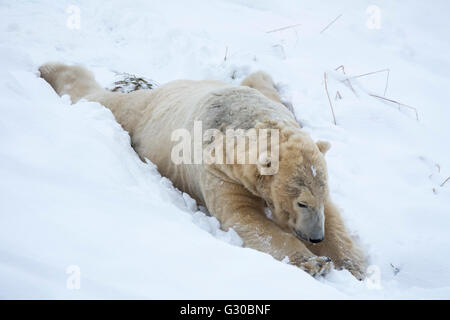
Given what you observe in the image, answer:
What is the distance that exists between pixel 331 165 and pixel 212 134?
59.7 inches

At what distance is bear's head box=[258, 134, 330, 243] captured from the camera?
3.12 meters

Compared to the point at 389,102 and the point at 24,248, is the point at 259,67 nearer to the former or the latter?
the point at 389,102

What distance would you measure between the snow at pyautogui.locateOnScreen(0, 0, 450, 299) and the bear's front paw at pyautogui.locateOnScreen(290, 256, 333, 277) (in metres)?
0.09

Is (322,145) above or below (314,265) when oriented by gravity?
above

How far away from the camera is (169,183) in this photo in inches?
161

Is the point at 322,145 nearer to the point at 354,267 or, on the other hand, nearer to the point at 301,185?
the point at 301,185

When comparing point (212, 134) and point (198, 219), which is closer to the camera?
point (198, 219)

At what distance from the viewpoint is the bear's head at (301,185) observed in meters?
3.12

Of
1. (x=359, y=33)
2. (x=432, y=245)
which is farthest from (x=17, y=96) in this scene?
(x=359, y=33)

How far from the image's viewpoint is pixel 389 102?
6.29 metres

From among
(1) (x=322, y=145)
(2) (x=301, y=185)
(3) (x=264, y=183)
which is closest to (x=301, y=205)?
(2) (x=301, y=185)

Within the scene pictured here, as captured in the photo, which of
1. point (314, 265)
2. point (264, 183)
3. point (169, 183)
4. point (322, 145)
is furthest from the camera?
point (169, 183)

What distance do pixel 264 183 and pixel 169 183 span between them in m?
1.13

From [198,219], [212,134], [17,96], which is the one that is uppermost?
[17,96]
